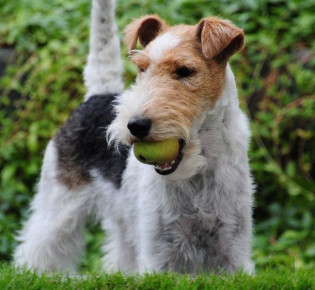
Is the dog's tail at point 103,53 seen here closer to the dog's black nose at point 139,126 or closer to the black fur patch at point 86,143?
the black fur patch at point 86,143

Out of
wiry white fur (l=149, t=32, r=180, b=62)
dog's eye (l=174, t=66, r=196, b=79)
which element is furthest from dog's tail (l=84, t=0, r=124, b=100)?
dog's eye (l=174, t=66, r=196, b=79)

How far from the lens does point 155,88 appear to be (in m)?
4.06

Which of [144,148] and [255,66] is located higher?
[144,148]

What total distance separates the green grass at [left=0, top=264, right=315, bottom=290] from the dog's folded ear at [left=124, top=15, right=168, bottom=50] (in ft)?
4.98

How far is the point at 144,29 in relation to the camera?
4.82m

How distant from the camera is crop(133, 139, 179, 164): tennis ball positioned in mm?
3953

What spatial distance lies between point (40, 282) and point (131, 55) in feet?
5.06

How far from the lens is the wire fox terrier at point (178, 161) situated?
407 centimetres

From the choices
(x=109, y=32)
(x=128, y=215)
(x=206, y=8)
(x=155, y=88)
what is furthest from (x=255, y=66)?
(x=155, y=88)

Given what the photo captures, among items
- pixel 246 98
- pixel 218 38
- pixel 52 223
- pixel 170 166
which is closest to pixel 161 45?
pixel 218 38

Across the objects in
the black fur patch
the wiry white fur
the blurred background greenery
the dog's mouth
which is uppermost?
the wiry white fur

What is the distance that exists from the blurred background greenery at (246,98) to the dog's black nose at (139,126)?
3.05 meters

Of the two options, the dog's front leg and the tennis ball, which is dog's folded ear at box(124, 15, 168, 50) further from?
the dog's front leg

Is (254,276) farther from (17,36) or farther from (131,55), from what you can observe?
(17,36)
